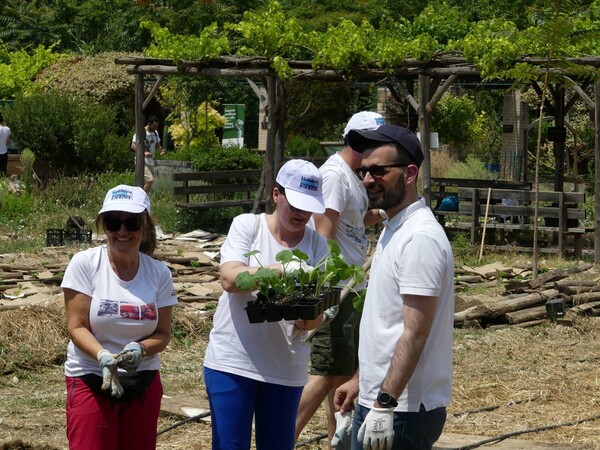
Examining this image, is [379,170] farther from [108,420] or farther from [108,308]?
[108,420]

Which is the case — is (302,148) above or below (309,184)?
below

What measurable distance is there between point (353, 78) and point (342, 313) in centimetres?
1073

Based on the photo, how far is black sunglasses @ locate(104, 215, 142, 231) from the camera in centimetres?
463

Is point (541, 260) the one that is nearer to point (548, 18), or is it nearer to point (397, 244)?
point (548, 18)

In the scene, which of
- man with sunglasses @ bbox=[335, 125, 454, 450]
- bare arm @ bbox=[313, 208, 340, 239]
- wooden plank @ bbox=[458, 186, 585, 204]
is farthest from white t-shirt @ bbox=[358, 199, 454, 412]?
wooden plank @ bbox=[458, 186, 585, 204]

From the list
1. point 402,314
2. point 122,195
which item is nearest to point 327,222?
point 122,195

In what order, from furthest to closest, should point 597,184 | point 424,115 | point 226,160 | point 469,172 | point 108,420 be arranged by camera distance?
point 469,172
point 226,160
point 424,115
point 597,184
point 108,420

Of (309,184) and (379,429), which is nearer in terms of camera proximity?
(379,429)

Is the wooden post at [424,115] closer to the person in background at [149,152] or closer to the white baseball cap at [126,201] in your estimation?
the person in background at [149,152]

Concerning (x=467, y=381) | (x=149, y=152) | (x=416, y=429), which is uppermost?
(x=149, y=152)

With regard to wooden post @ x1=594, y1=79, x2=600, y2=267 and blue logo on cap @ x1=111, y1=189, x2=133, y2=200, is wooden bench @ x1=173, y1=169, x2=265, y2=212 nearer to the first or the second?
wooden post @ x1=594, y1=79, x2=600, y2=267

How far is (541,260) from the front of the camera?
51.8ft

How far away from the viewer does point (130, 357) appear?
4.46m

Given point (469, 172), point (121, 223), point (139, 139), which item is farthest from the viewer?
point (469, 172)
